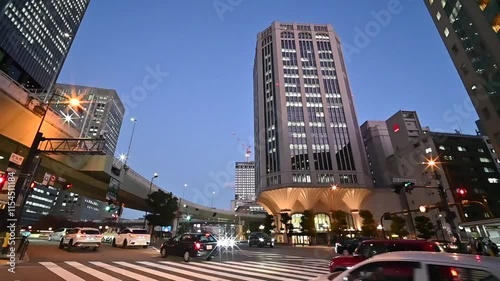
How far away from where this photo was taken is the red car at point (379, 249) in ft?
27.1

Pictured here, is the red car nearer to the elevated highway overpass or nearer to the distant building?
the elevated highway overpass

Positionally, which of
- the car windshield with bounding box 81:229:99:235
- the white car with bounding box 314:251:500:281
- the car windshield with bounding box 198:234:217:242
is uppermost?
the car windshield with bounding box 81:229:99:235

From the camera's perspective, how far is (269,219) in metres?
74.3

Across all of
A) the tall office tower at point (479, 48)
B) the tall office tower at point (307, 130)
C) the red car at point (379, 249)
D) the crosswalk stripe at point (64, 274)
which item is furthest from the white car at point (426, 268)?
the tall office tower at point (307, 130)

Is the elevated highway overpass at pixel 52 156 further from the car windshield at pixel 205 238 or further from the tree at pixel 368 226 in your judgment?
the tree at pixel 368 226

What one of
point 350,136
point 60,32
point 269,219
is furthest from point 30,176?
point 60,32

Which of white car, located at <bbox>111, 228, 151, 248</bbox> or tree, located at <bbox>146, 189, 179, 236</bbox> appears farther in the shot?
tree, located at <bbox>146, 189, 179, 236</bbox>

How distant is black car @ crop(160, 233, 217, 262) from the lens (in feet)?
49.4

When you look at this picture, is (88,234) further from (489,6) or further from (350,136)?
(350,136)

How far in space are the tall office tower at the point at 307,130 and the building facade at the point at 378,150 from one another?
20.0m

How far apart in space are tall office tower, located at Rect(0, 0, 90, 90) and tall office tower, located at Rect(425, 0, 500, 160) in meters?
83.6

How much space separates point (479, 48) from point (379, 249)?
155 ft

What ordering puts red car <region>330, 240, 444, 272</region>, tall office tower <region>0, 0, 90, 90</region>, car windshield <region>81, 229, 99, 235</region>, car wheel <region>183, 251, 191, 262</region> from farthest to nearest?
1. tall office tower <region>0, 0, 90, 90</region>
2. car windshield <region>81, 229, 99, 235</region>
3. car wheel <region>183, 251, 191, 262</region>
4. red car <region>330, 240, 444, 272</region>

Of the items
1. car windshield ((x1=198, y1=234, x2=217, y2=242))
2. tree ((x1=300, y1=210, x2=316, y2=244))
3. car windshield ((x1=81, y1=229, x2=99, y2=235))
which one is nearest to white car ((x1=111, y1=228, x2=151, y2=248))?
car windshield ((x1=81, y1=229, x2=99, y2=235))
